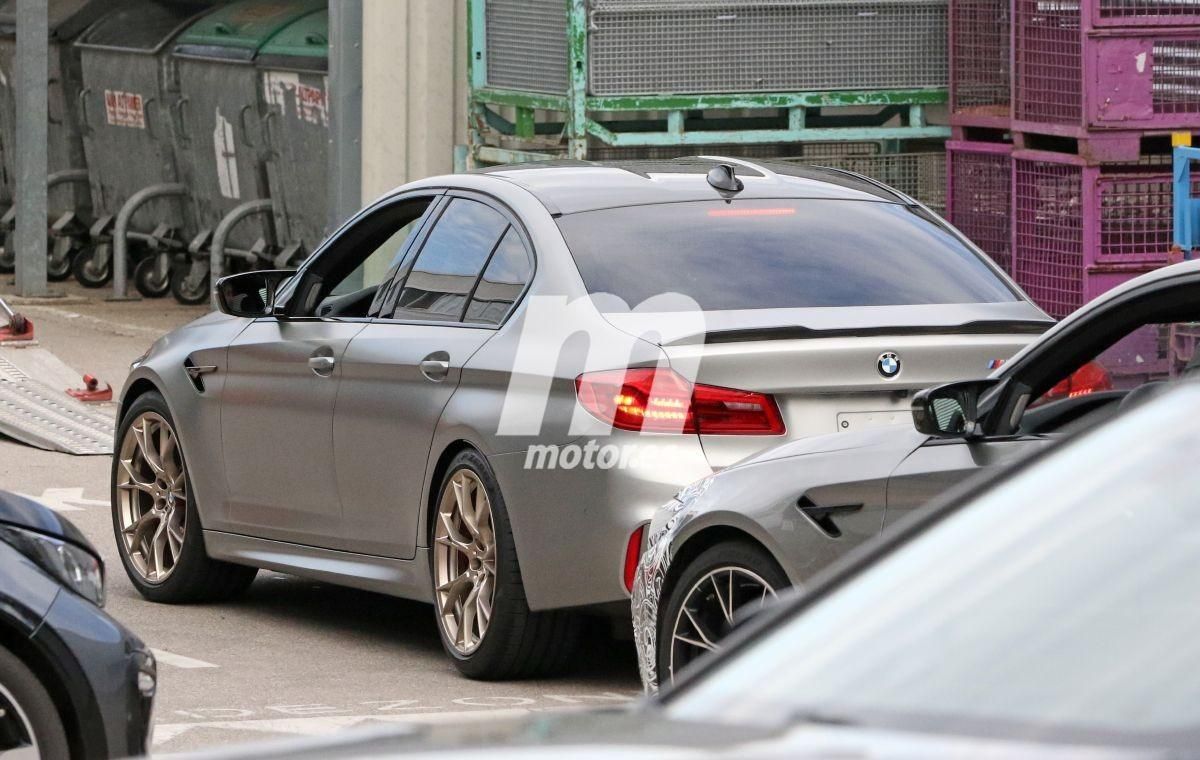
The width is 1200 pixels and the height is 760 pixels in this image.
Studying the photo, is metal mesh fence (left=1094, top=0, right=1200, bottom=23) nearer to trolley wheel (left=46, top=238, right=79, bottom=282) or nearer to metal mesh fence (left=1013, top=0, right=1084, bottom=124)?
metal mesh fence (left=1013, top=0, right=1084, bottom=124)

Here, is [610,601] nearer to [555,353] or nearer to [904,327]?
[555,353]

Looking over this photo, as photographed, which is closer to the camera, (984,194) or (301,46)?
(984,194)

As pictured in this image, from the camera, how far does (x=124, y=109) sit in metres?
21.5

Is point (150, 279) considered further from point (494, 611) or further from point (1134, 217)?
point (494, 611)

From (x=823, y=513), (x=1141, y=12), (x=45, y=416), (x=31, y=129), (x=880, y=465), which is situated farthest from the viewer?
(x=31, y=129)

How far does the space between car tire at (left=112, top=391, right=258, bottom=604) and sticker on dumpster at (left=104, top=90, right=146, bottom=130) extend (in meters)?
12.9

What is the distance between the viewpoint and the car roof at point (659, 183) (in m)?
7.04

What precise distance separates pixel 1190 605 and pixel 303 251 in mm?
16766

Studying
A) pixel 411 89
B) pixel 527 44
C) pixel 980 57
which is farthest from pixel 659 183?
pixel 411 89

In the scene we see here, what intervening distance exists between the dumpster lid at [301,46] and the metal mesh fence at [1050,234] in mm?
7325

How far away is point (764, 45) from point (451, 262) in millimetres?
6823

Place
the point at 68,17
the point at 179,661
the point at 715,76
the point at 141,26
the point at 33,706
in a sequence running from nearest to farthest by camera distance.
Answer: the point at 33,706
the point at 179,661
the point at 715,76
the point at 141,26
the point at 68,17

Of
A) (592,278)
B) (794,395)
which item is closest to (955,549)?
(794,395)

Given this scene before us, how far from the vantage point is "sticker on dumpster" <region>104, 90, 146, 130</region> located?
69.6 ft
